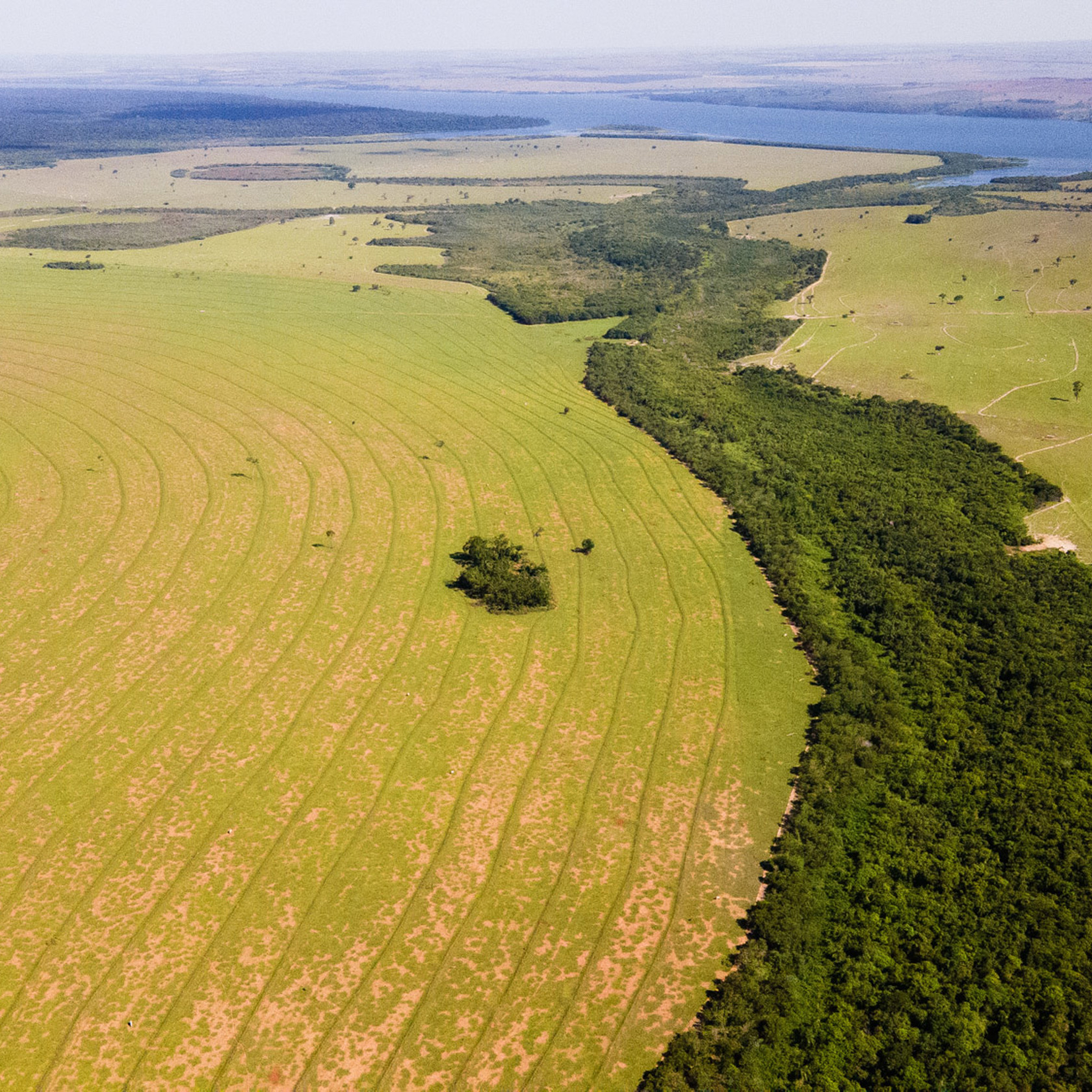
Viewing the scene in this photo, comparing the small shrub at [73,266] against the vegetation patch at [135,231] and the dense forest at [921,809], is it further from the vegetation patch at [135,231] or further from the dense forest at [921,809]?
the dense forest at [921,809]

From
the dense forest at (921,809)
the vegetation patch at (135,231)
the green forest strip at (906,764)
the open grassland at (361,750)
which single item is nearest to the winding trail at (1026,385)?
the green forest strip at (906,764)

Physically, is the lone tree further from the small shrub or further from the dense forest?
the small shrub

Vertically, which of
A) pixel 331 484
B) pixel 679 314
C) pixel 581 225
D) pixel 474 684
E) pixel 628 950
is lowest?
pixel 628 950

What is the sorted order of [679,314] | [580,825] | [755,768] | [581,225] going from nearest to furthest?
[580,825]
[755,768]
[679,314]
[581,225]

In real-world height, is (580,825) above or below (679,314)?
below

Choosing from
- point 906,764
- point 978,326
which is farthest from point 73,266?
point 906,764

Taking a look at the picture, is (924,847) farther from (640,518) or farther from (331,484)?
(331,484)

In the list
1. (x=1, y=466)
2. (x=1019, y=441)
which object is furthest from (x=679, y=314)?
(x=1, y=466)
